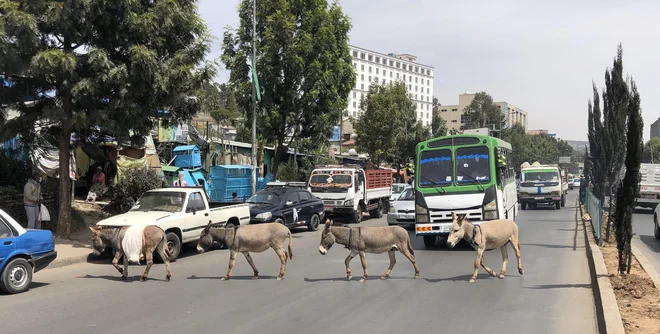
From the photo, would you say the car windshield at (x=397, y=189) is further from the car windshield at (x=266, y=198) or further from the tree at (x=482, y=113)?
the tree at (x=482, y=113)

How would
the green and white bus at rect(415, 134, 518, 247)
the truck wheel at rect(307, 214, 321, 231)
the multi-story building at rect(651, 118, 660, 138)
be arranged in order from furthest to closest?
the multi-story building at rect(651, 118, 660, 138)
the truck wheel at rect(307, 214, 321, 231)
the green and white bus at rect(415, 134, 518, 247)

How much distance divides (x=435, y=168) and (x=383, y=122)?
24.8 m

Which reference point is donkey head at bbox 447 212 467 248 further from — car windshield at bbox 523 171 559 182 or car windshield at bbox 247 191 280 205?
car windshield at bbox 523 171 559 182

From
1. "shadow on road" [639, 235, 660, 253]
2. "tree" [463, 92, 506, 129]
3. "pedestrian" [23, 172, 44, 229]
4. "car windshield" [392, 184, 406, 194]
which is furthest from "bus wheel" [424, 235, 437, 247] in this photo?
"tree" [463, 92, 506, 129]

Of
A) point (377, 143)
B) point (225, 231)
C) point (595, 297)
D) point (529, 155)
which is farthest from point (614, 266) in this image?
point (529, 155)

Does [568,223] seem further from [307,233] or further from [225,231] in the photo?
[225,231]

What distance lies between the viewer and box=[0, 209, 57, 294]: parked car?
8508 millimetres

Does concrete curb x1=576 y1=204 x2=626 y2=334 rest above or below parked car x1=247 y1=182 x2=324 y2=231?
below

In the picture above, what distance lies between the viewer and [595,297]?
26.8 feet

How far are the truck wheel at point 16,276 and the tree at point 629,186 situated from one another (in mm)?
10032

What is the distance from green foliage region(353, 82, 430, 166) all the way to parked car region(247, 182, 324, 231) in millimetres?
19950

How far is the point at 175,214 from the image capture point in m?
12.4

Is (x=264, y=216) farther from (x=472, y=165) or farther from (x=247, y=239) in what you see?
(x=247, y=239)

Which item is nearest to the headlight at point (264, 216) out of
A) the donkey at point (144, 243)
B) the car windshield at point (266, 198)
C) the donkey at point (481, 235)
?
the car windshield at point (266, 198)
